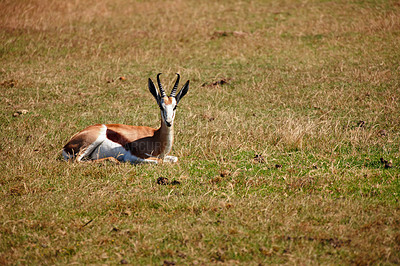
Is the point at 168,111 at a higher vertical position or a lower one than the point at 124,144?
higher

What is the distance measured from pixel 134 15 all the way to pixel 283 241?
50.9 feet

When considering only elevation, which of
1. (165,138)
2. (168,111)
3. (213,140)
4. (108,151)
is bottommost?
(213,140)

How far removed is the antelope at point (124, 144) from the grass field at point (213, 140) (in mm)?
301

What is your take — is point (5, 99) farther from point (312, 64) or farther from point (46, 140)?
point (312, 64)

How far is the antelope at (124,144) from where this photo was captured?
6699mm

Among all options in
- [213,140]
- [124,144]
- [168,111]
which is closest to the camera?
[168,111]

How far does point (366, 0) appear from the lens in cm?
1812

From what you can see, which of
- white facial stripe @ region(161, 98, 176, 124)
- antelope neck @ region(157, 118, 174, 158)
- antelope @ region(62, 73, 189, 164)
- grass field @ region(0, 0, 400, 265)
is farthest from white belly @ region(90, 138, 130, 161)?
white facial stripe @ region(161, 98, 176, 124)

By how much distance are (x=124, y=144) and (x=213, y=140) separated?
1597 millimetres

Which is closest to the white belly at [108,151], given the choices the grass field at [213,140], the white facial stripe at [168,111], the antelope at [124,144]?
the antelope at [124,144]

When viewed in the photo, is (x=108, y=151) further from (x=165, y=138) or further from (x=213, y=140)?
(x=213, y=140)

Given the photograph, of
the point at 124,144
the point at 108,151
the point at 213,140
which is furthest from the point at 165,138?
the point at 213,140

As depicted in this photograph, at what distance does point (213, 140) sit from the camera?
24.7ft

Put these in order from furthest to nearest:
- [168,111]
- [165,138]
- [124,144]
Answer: [124,144]
[165,138]
[168,111]
